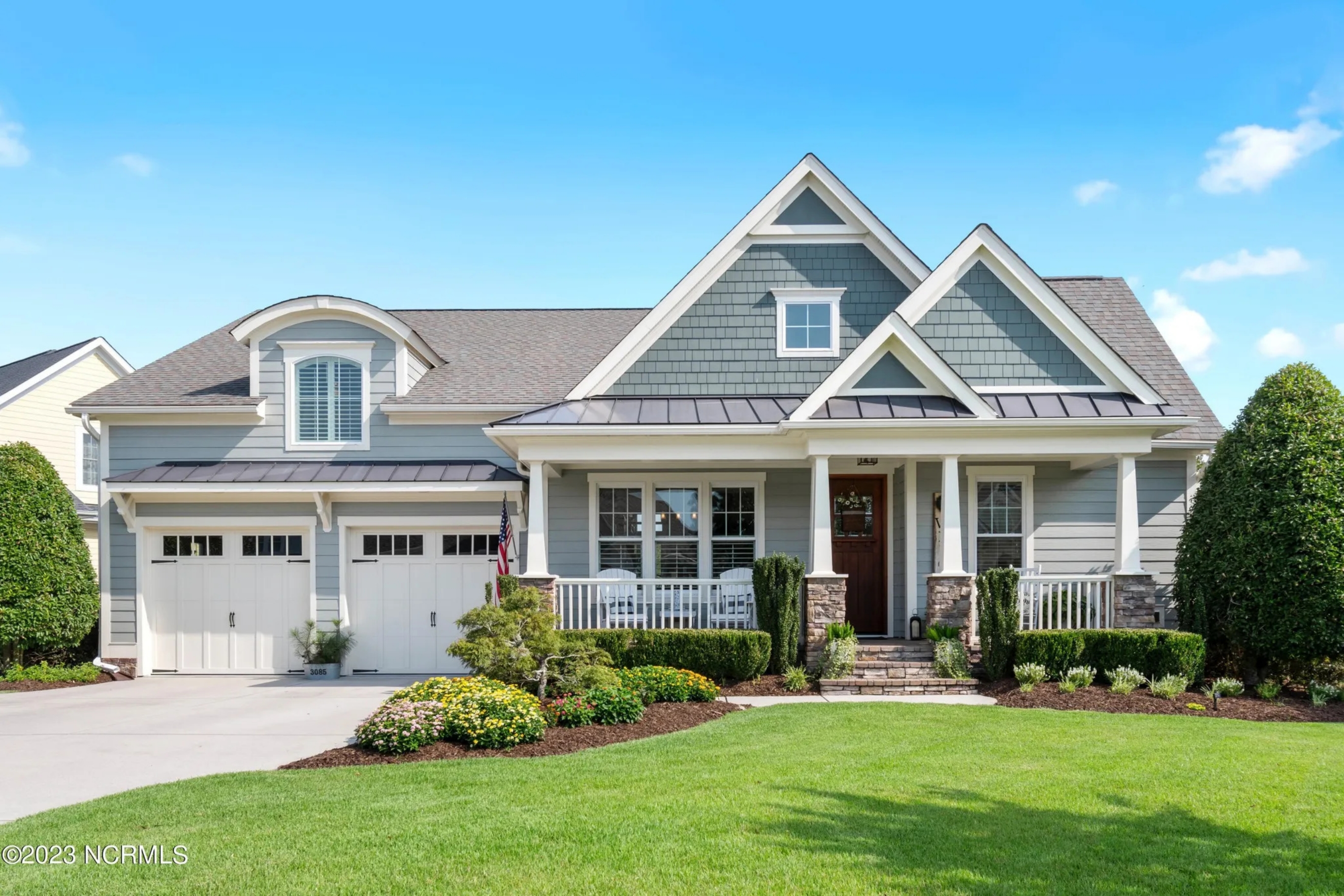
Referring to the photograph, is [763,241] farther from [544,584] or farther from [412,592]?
[412,592]

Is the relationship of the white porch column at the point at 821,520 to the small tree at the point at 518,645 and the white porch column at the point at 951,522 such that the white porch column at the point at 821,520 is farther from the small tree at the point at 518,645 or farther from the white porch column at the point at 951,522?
the small tree at the point at 518,645

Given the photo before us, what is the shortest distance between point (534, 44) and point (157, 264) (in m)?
7.68

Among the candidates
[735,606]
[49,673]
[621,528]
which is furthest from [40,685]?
[735,606]

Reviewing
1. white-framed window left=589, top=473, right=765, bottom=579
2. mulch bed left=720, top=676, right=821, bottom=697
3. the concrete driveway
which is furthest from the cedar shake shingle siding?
the concrete driveway

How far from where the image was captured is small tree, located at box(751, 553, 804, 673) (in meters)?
11.9

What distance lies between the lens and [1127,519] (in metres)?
12.1

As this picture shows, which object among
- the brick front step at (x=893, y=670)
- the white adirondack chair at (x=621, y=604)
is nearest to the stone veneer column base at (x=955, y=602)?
the brick front step at (x=893, y=670)

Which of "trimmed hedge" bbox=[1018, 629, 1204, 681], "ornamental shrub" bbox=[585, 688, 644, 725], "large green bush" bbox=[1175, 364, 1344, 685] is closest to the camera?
"ornamental shrub" bbox=[585, 688, 644, 725]

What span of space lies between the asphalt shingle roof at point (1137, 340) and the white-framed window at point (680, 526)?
5706 millimetres

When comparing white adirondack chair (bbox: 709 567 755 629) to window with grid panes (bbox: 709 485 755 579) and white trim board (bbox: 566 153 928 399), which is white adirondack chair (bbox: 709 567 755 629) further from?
white trim board (bbox: 566 153 928 399)

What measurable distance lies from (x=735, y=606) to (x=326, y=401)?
757cm

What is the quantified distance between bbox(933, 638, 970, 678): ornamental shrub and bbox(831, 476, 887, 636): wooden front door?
2.17m

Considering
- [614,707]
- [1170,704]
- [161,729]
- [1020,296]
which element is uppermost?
[1020,296]

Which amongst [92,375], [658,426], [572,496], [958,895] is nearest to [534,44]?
[658,426]
